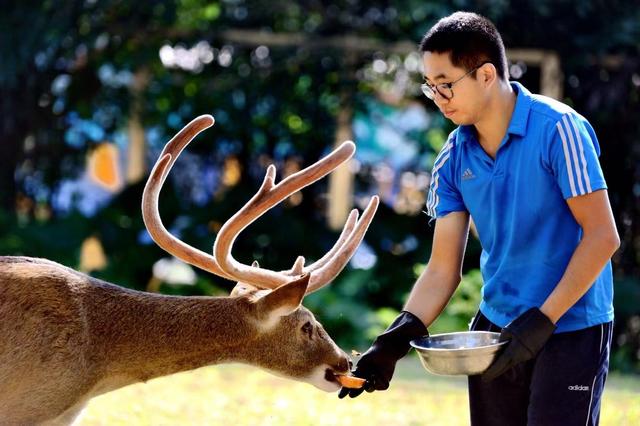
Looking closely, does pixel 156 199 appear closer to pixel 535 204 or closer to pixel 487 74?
pixel 487 74

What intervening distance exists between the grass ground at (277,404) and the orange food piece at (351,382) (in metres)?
2.88

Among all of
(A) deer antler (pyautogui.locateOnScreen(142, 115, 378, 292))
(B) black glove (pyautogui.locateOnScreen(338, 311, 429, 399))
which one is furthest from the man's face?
(B) black glove (pyautogui.locateOnScreen(338, 311, 429, 399))

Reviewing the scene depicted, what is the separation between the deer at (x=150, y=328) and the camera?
4.76 meters

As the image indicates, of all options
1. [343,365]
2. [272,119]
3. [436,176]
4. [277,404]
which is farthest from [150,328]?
[272,119]

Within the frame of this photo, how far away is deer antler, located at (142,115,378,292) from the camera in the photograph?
199 inches

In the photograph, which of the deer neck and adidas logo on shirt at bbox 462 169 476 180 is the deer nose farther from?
adidas logo on shirt at bbox 462 169 476 180

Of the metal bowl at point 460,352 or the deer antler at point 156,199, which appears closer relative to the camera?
the metal bowl at point 460,352

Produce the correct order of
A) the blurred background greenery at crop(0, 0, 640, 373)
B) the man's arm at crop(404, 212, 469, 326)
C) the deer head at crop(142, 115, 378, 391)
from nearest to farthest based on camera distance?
the man's arm at crop(404, 212, 469, 326) < the deer head at crop(142, 115, 378, 391) < the blurred background greenery at crop(0, 0, 640, 373)

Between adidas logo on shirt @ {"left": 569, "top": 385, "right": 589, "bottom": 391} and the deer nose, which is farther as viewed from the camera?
the deer nose

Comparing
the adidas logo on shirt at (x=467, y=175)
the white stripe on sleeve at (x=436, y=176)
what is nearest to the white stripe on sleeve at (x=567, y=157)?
the adidas logo on shirt at (x=467, y=175)

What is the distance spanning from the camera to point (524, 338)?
4.20 meters

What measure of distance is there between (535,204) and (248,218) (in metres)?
1.32

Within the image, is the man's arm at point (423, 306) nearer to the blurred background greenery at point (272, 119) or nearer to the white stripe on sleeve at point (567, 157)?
the white stripe on sleeve at point (567, 157)

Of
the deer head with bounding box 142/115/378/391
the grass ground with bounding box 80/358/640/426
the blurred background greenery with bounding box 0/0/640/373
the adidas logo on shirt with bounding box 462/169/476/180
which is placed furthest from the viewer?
the blurred background greenery with bounding box 0/0/640/373
